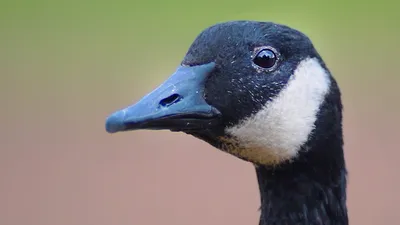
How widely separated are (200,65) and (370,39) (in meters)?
5.31

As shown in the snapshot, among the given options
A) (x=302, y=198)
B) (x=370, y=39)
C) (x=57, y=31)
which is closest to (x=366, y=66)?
(x=370, y=39)

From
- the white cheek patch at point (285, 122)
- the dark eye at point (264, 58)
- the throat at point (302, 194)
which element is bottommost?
the throat at point (302, 194)

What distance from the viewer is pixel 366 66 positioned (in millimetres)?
6648

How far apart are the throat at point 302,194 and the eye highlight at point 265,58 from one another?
0.33m

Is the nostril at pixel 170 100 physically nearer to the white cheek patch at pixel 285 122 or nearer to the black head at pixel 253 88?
the black head at pixel 253 88

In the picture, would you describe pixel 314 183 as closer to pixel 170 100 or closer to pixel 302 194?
pixel 302 194

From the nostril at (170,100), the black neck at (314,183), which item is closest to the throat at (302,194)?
the black neck at (314,183)

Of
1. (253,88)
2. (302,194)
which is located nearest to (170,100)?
(253,88)

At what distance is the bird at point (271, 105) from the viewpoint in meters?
2.04

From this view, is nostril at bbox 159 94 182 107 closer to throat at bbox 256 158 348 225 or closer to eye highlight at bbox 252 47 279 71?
eye highlight at bbox 252 47 279 71

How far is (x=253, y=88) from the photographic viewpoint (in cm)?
208

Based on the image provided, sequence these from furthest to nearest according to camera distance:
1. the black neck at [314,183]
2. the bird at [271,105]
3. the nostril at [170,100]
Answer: the black neck at [314,183]
the bird at [271,105]
the nostril at [170,100]

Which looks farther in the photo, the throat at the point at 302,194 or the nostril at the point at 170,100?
the throat at the point at 302,194

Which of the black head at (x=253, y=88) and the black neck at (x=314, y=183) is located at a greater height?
the black head at (x=253, y=88)
